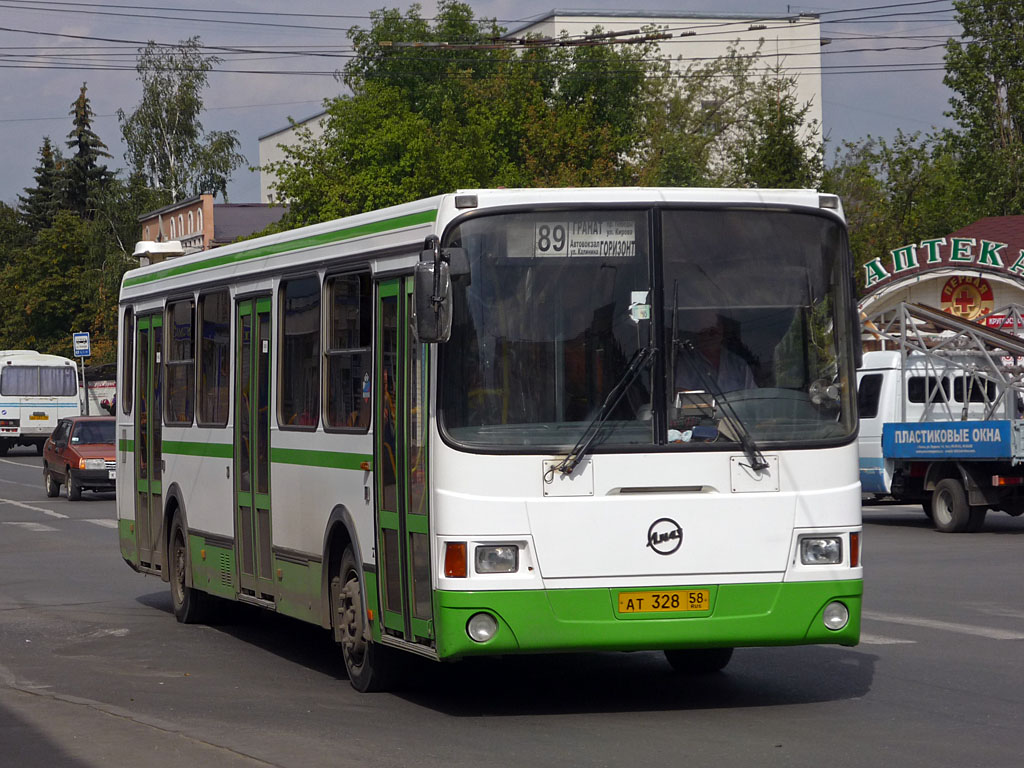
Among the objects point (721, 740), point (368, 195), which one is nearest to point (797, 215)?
point (721, 740)

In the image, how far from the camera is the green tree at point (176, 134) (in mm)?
78938

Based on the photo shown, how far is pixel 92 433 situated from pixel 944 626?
23.5 m

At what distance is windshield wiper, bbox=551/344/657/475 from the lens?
8.80 meters

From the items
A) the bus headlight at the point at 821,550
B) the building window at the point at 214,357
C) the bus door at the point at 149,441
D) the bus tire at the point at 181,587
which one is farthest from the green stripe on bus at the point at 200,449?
the bus headlight at the point at 821,550

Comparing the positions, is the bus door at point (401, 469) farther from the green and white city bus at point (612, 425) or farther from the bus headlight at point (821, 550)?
the bus headlight at point (821, 550)

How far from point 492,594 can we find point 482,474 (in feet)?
1.92


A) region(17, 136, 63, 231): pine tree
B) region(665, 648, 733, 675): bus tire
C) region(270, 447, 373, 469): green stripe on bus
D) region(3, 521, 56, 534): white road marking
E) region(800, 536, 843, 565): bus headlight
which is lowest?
region(665, 648, 733, 675): bus tire

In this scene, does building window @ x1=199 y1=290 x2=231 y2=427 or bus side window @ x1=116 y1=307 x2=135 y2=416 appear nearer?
building window @ x1=199 y1=290 x2=231 y2=427

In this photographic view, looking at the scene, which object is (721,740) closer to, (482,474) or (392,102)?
(482,474)

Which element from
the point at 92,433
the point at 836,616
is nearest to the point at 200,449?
the point at 836,616

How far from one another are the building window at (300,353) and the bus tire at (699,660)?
262cm

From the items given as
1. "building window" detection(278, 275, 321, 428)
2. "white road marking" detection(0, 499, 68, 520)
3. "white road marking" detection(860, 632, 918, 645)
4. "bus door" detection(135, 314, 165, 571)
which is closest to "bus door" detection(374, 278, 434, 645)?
"building window" detection(278, 275, 321, 428)

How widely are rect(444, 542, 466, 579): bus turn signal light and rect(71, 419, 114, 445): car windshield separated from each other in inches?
1007

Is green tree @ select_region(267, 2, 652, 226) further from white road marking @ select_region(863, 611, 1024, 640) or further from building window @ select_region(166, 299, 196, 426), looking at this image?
white road marking @ select_region(863, 611, 1024, 640)
